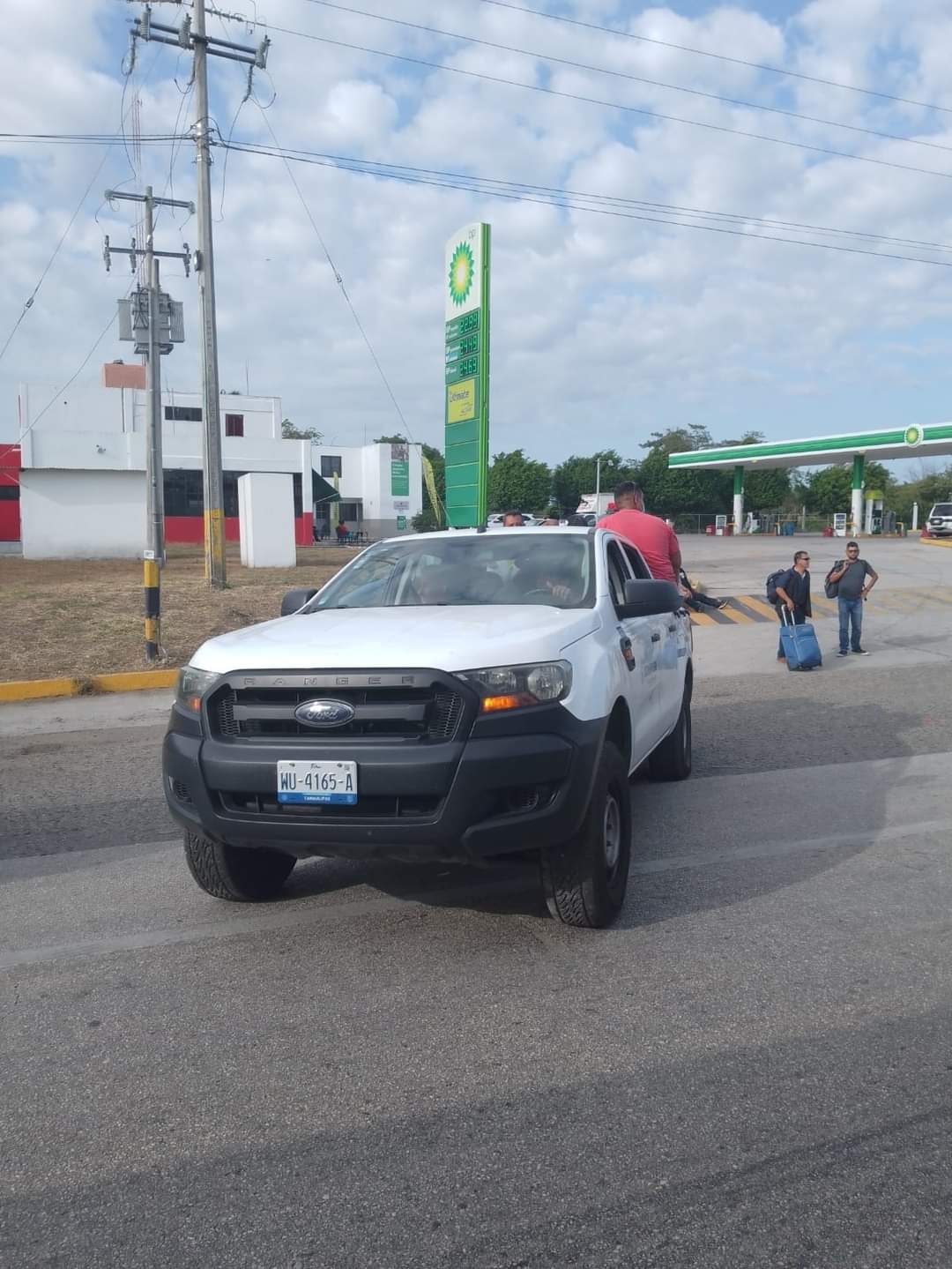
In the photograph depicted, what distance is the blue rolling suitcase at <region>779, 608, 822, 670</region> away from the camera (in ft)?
44.0

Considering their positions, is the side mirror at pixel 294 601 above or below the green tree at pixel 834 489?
below

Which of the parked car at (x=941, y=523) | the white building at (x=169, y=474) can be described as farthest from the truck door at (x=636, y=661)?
the parked car at (x=941, y=523)

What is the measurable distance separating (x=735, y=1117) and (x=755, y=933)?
1527 mm

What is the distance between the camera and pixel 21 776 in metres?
8.13

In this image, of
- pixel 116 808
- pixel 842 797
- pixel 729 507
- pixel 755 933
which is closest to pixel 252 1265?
pixel 755 933

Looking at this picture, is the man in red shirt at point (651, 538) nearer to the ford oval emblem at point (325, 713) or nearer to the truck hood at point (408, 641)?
the truck hood at point (408, 641)

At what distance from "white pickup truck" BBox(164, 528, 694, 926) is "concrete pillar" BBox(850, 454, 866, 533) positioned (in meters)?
55.6

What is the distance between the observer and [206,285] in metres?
20.8

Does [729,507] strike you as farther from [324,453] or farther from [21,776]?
[21,776]

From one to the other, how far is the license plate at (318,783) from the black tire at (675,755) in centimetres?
362

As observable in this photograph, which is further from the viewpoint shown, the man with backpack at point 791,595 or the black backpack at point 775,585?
the black backpack at point 775,585

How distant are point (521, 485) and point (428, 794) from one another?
8833cm

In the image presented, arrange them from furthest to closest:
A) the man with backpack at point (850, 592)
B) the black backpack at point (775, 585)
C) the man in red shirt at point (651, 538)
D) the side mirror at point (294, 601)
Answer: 1. the man with backpack at point (850, 592)
2. the black backpack at point (775, 585)
3. the man in red shirt at point (651, 538)
4. the side mirror at point (294, 601)

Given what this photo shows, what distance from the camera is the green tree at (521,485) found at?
9131 centimetres
